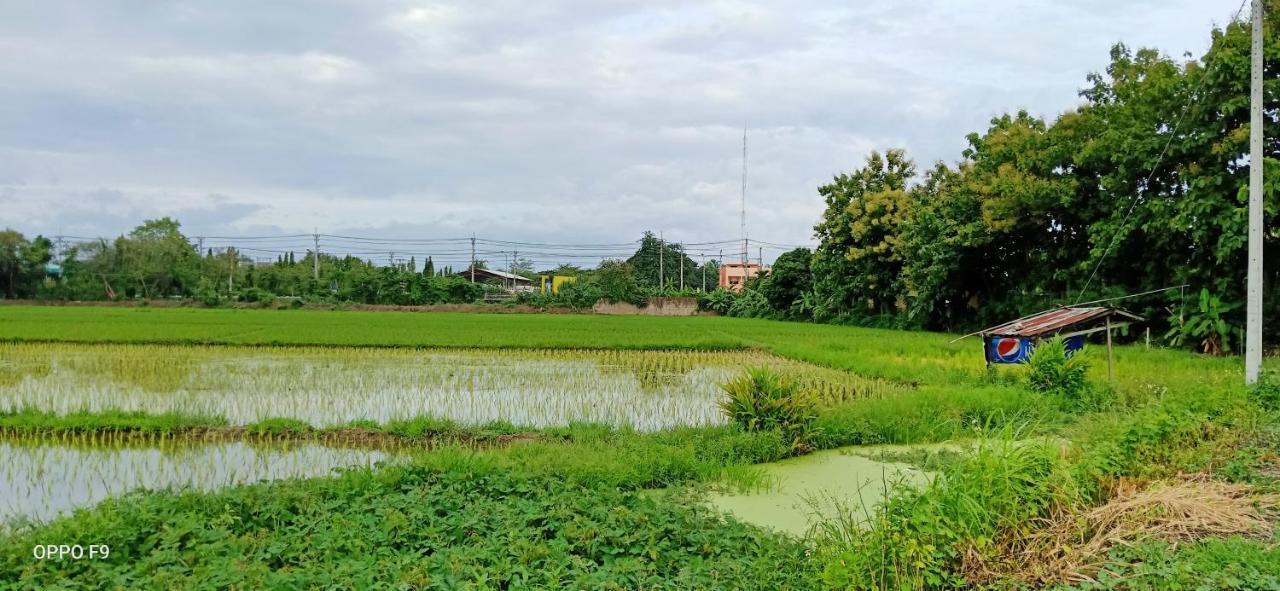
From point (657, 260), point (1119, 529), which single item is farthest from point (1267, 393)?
point (657, 260)

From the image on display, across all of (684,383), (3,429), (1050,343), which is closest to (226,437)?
(3,429)

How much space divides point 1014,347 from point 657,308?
97.2 ft

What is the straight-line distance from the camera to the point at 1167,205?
15.0 meters

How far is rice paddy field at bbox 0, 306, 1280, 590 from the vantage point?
388 centimetres

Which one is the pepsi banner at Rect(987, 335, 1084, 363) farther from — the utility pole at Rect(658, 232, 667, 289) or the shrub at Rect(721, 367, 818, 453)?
the utility pole at Rect(658, 232, 667, 289)

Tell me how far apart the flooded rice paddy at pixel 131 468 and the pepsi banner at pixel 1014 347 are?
865 centimetres

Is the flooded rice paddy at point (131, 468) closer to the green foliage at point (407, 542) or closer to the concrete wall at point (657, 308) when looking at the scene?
the green foliage at point (407, 542)

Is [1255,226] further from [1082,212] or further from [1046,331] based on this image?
[1082,212]

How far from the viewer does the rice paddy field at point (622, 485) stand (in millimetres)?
3883

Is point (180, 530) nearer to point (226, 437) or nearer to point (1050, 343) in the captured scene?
point (226, 437)

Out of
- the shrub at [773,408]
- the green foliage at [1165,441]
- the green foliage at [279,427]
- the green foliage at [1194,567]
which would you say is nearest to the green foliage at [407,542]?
the green foliage at [1194,567]

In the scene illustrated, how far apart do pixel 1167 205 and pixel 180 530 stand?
666 inches

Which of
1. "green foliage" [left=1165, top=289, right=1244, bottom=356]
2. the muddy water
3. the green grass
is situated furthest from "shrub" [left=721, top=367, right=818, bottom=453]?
"green foliage" [left=1165, top=289, right=1244, bottom=356]

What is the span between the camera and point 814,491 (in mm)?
5840
